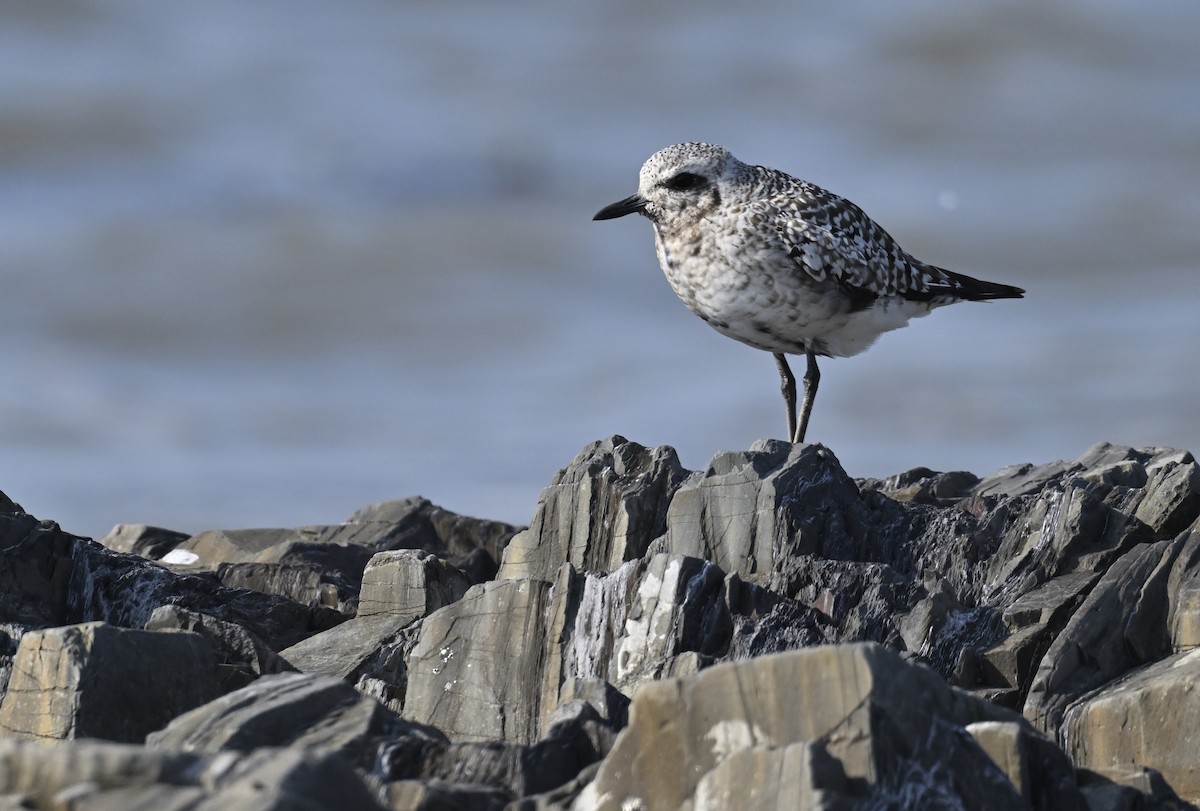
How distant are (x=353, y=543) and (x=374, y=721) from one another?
15466 millimetres

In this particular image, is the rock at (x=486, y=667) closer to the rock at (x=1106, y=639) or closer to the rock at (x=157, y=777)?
the rock at (x=1106, y=639)

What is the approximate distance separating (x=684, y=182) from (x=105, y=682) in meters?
10.1

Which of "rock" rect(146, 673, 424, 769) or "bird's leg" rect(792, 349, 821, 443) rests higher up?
"bird's leg" rect(792, 349, 821, 443)

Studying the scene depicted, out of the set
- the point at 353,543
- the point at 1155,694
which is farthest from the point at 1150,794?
the point at 353,543

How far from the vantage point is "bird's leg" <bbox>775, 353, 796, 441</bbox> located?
62.8ft

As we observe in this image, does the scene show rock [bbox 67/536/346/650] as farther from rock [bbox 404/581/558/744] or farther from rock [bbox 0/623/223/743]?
rock [bbox 0/623/223/743]

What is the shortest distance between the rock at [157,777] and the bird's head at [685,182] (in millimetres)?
12217

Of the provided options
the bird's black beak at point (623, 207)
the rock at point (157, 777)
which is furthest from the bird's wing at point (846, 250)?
the rock at point (157, 777)

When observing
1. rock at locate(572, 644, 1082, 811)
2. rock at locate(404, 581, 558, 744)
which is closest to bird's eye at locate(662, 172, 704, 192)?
rock at locate(404, 581, 558, 744)

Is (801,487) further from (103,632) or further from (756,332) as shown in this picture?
(103,632)

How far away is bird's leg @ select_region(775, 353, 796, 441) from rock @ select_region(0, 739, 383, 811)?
12295 mm

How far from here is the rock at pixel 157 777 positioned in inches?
273

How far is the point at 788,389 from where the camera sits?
63.2ft

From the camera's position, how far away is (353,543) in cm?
2503
